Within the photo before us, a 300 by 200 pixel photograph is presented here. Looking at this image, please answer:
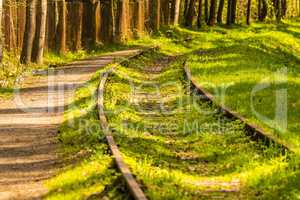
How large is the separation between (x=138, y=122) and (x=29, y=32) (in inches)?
510

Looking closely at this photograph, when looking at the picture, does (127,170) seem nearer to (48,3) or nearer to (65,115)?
(65,115)

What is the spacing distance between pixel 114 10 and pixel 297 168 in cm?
3152

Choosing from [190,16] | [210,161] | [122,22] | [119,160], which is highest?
[119,160]

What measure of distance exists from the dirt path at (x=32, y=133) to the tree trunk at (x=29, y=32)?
10.1 ft

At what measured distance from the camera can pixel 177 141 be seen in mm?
12688

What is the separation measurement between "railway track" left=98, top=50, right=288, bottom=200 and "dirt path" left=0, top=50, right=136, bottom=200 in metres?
0.98

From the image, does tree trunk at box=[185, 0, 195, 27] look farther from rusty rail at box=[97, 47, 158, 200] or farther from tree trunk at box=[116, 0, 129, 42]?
rusty rail at box=[97, 47, 158, 200]

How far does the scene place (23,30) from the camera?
2839 centimetres

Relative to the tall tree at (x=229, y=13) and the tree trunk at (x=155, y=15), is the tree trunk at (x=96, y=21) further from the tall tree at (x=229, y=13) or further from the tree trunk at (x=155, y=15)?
the tall tree at (x=229, y=13)

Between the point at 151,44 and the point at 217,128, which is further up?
the point at 217,128

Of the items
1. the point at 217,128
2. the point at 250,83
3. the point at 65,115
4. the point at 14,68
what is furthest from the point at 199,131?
the point at 14,68

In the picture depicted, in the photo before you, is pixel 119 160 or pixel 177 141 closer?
pixel 119 160

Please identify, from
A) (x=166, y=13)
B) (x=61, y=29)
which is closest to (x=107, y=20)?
(x=61, y=29)

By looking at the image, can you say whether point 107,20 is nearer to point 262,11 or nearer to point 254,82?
point 254,82
